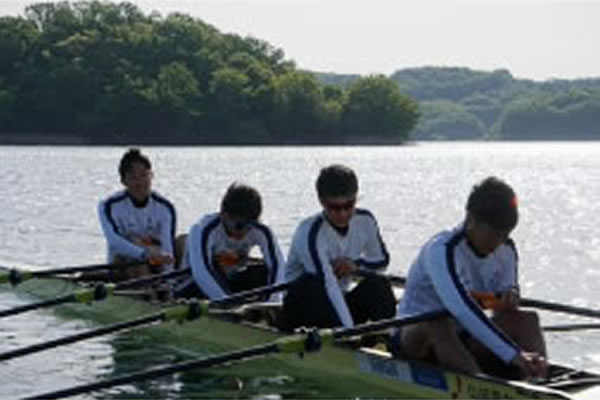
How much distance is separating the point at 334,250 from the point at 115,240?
14.9 feet

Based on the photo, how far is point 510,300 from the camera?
29.2ft

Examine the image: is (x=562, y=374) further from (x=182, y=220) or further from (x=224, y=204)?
(x=182, y=220)

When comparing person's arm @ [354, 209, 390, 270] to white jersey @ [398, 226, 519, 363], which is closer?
white jersey @ [398, 226, 519, 363]

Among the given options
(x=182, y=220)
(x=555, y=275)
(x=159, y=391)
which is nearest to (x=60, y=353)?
(x=159, y=391)

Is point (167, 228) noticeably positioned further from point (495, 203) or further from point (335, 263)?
point (495, 203)

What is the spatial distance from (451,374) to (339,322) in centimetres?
185

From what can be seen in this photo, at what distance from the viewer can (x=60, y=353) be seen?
1295 centimetres

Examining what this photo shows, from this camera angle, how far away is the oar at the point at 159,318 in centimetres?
1004

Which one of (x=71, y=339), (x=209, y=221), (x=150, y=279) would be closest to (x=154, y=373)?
(x=71, y=339)

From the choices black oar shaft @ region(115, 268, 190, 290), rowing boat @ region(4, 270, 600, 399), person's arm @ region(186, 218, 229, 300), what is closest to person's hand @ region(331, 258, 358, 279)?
rowing boat @ region(4, 270, 600, 399)

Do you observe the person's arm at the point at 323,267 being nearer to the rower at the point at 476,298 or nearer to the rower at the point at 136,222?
the rower at the point at 476,298

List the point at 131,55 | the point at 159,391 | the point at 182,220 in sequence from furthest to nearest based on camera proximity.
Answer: the point at 131,55
the point at 182,220
the point at 159,391

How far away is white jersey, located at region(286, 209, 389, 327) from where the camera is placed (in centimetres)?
1032

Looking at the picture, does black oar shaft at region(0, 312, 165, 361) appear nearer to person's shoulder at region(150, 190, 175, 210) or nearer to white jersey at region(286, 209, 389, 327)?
white jersey at region(286, 209, 389, 327)
